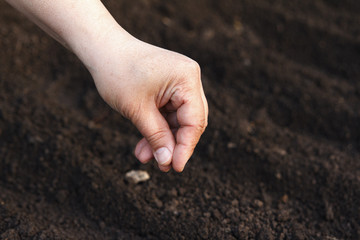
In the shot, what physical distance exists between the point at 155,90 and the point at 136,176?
0.58m

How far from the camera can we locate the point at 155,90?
4.67ft

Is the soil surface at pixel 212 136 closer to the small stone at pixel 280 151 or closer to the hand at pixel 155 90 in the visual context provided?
the small stone at pixel 280 151

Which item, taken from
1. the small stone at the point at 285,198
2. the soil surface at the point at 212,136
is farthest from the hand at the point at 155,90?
the small stone at the point at 285,198

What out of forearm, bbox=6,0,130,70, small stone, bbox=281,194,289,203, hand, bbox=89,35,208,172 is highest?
forearm, bbox=6,0,130,70

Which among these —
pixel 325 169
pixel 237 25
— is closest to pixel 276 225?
pixel 325 169

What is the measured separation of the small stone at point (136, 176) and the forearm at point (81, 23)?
0.61 meters

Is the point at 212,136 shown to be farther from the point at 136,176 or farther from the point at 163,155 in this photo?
the point at 163,155

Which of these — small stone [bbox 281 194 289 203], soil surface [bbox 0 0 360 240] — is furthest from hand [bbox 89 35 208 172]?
small stone [bbox 281 194 289 203]

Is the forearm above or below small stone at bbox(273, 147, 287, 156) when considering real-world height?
above

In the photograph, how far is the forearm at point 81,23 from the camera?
56.1 inches

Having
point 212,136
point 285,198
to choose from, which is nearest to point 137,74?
point 212,136

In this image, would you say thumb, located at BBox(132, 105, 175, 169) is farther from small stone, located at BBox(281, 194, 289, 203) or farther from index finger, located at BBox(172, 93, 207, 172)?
small stone, located at BBox(281, 194, 289, 203)

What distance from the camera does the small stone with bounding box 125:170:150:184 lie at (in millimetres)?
1851

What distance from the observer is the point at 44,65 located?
2471 mm
